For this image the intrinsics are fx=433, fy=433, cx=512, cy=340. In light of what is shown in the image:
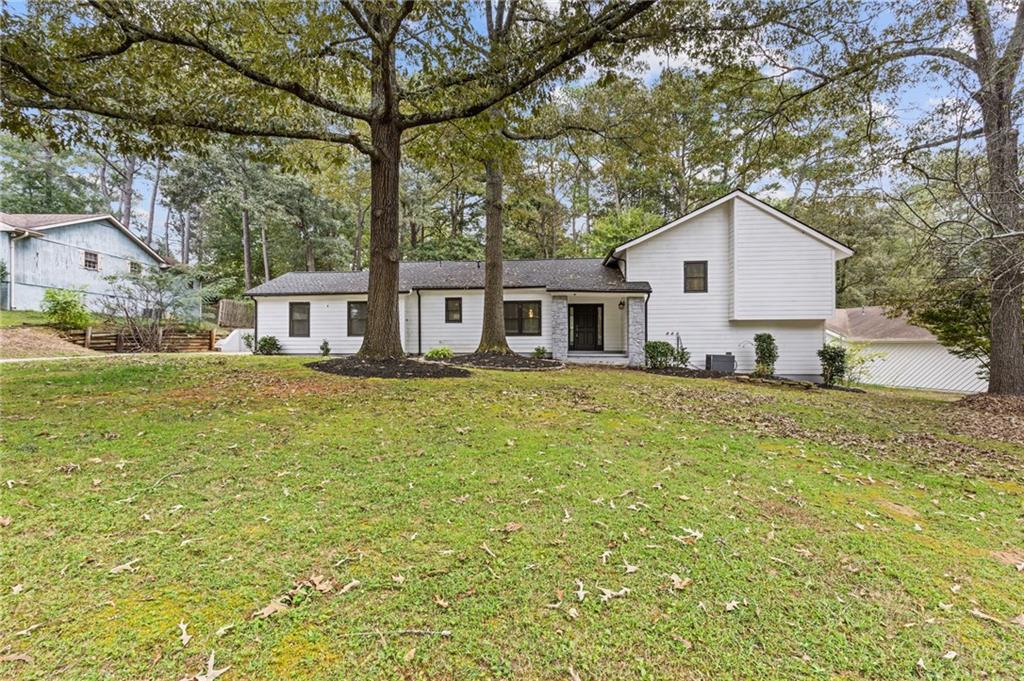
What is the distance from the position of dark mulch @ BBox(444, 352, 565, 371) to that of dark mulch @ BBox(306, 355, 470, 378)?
6.80 ft

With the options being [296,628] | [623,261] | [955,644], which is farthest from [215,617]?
[623,261]

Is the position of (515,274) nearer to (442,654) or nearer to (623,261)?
(623,261)

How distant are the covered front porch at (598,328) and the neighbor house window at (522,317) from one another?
36.0 inches

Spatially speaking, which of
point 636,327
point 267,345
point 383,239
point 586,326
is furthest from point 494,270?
point 267,345

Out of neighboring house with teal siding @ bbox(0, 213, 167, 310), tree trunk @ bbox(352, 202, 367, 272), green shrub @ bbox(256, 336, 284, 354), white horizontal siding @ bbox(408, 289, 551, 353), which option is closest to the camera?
white horizontal siding @ bbox(408, 289, 551, 353)

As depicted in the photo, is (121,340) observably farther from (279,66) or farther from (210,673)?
(210,673)

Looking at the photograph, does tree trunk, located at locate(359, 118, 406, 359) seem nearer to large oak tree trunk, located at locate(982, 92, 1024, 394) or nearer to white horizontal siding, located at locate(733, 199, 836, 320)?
large oak tree trunk, located at locate(982, 92, 1024, 394)

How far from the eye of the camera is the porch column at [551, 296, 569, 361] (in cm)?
1502

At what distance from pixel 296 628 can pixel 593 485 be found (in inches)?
92.7

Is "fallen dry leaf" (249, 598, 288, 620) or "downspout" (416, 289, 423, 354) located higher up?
"downspout" (416, 289, 423, 354)

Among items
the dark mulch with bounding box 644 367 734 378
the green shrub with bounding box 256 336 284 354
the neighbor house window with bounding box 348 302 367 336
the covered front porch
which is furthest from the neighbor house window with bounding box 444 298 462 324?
the dark mulch with bounding box 644 367 734 378

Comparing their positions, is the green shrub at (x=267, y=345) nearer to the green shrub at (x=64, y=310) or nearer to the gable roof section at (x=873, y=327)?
the green shrub at (x=64, y=310)

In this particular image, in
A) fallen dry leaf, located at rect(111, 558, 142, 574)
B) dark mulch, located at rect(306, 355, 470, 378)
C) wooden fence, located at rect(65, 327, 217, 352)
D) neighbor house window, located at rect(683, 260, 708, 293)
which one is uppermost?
neighbor house window, located at rect(683, 260, 708, 293)

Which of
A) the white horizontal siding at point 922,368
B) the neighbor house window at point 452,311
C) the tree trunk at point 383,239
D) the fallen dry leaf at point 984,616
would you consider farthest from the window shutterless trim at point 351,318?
the white horizontal siding at point 922,368
